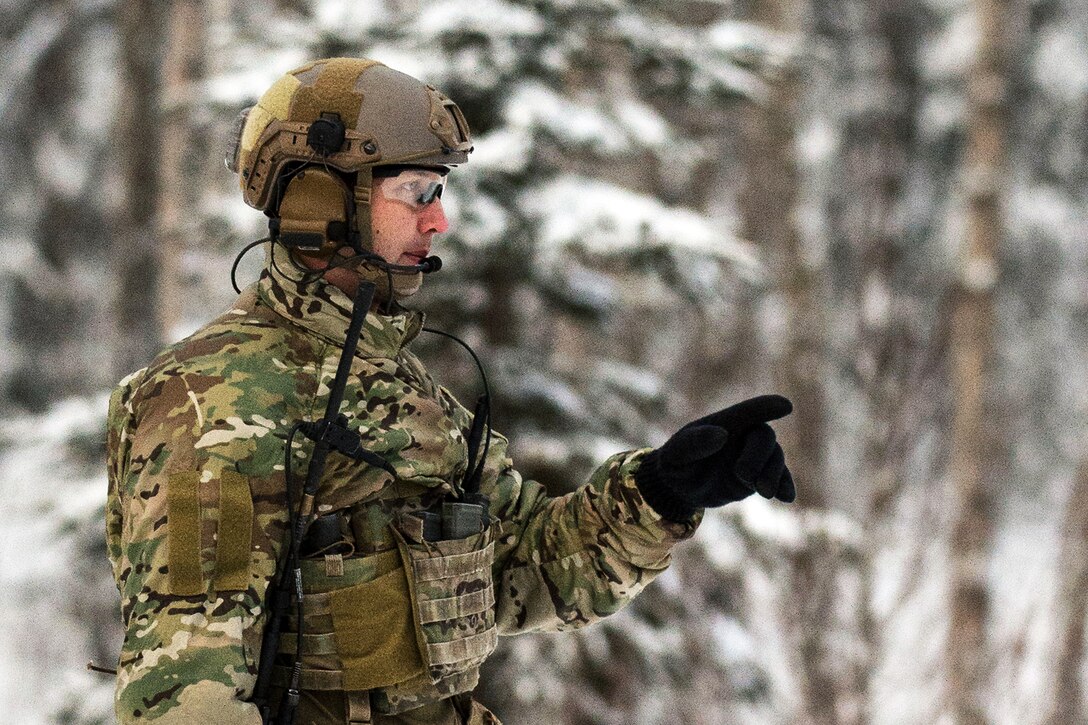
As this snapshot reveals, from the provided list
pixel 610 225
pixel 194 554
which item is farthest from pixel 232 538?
pixel 610 225

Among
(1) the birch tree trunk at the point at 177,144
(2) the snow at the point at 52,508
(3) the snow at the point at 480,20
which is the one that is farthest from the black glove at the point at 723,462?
(1) the birch tree trunk at the point at 177,144

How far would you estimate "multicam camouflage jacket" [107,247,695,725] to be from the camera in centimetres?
202

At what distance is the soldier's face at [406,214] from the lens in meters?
2.41

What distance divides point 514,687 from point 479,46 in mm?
2609

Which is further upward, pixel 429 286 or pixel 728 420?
pixel 429 286

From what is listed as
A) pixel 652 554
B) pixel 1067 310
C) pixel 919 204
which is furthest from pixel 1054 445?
pixel 652 554

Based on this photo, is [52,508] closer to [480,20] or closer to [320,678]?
[480,20]

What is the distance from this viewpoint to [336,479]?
7.20ft

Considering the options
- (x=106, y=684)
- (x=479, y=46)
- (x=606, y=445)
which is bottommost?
(x=106, y=684)

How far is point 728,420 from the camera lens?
229 cm

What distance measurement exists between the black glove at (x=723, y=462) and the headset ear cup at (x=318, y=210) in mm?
664

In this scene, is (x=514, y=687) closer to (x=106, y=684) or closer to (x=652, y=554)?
(x=106, y=684)

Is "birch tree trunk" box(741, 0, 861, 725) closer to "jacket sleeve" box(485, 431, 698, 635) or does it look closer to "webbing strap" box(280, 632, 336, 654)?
"jacket sleeve" box(485, 431, 698, 635)

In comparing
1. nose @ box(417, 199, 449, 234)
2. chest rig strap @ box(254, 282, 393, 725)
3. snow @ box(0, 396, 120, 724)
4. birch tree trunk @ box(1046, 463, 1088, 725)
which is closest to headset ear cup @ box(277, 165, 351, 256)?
nose @ box(417, 199, 449, 234)
